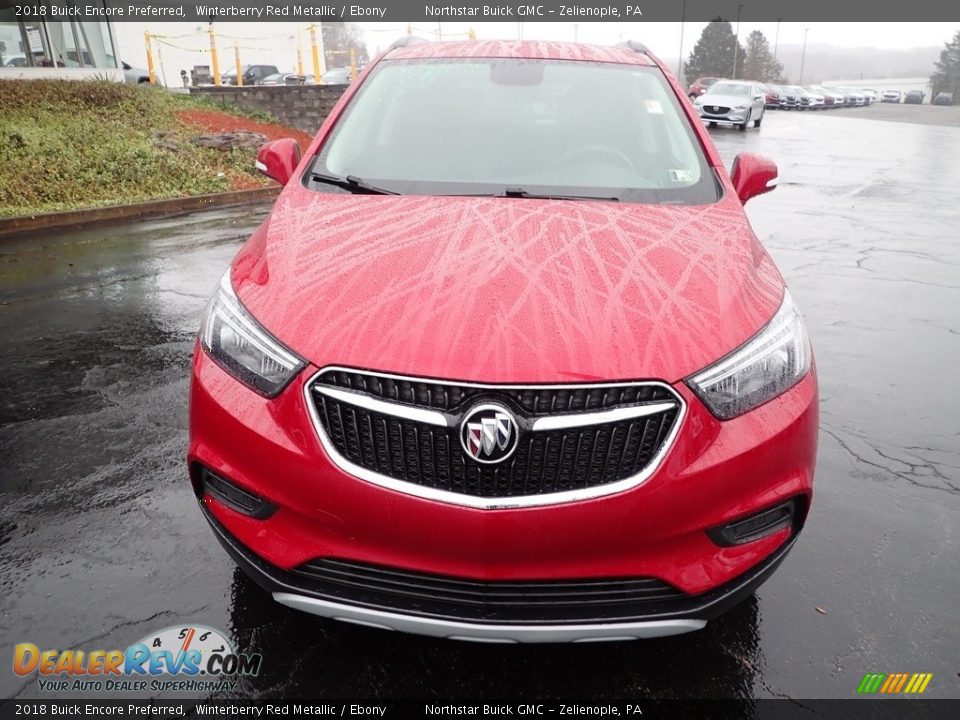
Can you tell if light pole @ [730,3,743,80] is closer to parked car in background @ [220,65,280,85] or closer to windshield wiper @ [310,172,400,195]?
parked car in background @ [220,65,280,85]

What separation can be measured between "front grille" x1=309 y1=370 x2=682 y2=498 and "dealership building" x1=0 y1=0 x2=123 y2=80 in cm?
1994

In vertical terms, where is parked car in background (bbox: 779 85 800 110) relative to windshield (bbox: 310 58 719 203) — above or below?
below

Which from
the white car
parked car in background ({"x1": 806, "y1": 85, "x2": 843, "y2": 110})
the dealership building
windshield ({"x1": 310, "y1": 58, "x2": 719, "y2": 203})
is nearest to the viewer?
windshield ({"x1": 310, "y1": 58, "x2": 719, "y2": 203})

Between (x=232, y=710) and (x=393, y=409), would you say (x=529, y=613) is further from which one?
(x=232, y=710)

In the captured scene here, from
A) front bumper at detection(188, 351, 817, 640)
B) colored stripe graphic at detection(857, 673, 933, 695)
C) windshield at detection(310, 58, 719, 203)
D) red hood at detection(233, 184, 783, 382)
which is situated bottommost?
colored stripe graphic at detection(857, 673, 933, 695)

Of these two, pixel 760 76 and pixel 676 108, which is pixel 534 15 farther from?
pixel 760 76

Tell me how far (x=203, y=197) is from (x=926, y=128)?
96.8 feet

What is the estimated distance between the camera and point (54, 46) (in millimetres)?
19172

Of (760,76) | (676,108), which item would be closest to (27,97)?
(676,108)

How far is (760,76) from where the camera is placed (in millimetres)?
107312

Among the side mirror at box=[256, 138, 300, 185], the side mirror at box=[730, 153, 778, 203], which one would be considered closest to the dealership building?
the side mirror at box=[256, 138, 300, 185]

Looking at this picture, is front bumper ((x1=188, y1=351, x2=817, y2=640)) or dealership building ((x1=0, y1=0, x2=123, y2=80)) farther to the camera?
dealership building ((x1=0, y1=0, x2=123, y2=80))

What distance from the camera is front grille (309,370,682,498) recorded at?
178cm

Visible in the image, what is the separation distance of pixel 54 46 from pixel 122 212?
12.6 metres
